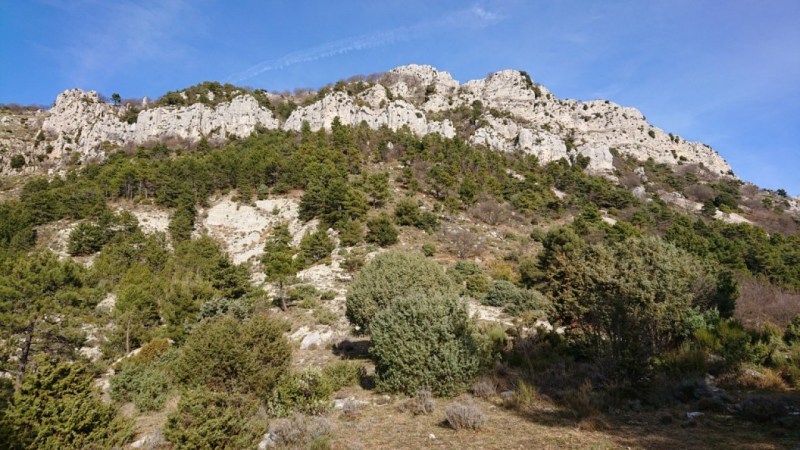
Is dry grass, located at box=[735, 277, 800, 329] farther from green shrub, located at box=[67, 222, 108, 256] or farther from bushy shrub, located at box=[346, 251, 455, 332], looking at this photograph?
green shrub, located at box=[67, 222, 108, 256]

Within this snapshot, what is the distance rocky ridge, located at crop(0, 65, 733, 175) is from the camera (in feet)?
230

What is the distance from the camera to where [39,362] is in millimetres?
5746

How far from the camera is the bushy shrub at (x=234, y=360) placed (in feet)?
30.2

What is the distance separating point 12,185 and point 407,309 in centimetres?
7123

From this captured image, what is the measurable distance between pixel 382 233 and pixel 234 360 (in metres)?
24.6

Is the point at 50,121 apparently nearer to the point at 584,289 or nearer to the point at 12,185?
the point at 12,185

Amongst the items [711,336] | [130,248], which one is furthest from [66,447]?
[130,248]

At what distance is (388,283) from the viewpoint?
592 inches

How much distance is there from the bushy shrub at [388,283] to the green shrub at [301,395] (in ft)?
18.3

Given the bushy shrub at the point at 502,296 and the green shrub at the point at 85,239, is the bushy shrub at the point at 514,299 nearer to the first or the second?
the bushy shrub at the point at 502,296

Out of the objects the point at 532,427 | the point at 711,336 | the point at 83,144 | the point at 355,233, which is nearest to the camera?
the point at 532,427

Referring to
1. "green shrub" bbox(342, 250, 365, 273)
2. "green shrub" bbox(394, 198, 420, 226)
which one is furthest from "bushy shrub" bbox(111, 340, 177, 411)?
"green shrub" bbox(394, 198, 420, 226)

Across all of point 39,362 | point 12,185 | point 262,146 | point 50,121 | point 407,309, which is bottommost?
point 39,362

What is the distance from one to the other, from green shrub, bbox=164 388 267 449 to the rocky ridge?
2686 inches
